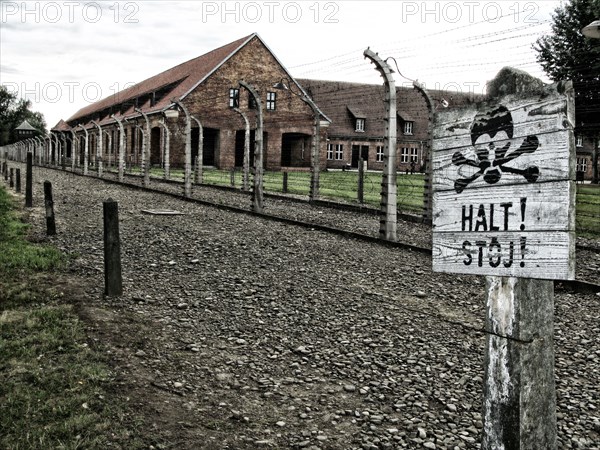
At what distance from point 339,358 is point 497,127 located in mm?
2795

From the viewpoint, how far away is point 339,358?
4.77 metres

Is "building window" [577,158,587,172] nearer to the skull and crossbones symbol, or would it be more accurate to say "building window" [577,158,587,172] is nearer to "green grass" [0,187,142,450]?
"green grass" [0,187,142,450]

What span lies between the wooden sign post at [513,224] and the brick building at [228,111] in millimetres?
39199

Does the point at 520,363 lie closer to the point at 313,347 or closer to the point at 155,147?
the point at 313,347

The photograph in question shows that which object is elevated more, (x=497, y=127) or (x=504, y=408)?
(x=497, y=127)

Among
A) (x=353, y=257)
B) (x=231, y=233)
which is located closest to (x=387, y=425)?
(x=353, y=257)

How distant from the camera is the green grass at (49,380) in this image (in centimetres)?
328

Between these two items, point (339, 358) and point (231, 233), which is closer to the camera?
point (339, 358)

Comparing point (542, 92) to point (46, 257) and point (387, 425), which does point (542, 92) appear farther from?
point (46, 257)

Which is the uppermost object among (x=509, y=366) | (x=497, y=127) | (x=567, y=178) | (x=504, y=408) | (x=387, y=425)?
(x=497, y=127)

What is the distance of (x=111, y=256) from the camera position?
6305mm

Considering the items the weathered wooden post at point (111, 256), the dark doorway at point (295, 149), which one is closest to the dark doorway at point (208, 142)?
the dark doorway at point (295, 149)

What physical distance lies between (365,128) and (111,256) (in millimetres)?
48146

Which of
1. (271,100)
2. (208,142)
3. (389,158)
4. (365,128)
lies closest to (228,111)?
(208,142)
